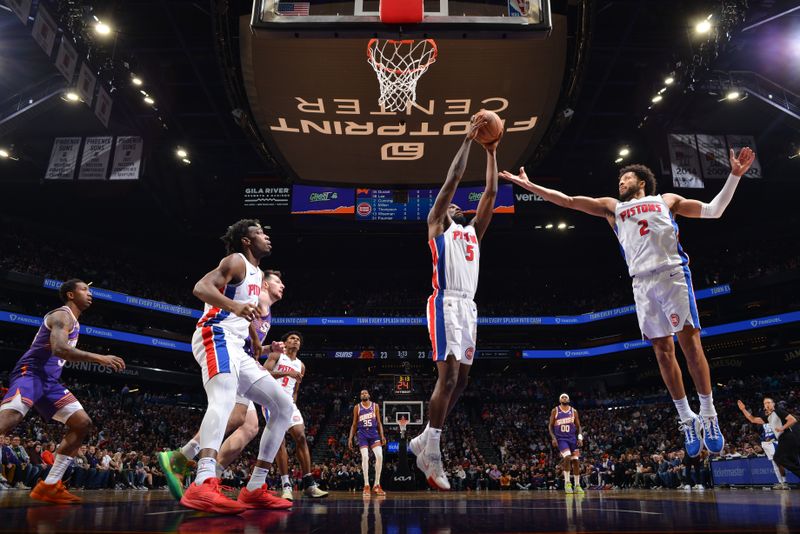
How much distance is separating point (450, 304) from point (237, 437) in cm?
230

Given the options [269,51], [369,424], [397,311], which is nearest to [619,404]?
[397,311]

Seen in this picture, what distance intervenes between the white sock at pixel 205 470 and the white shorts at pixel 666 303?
3.72 m

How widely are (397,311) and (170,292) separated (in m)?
13.5

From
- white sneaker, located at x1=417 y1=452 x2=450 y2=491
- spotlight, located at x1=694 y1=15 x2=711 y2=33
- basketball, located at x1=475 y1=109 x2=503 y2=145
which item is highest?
spotlight, located at x1=694 y1=15 x2=711 y2=33

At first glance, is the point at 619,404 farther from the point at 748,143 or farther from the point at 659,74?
the point at 659,74

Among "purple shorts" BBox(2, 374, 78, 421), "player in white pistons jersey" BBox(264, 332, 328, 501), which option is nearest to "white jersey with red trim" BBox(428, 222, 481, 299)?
"player in white pistons jersey" BBox(264, 332, 328, 501)

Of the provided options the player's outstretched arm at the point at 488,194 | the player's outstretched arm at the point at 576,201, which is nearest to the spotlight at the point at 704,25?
the player's outstretched arm at the point at 576,201

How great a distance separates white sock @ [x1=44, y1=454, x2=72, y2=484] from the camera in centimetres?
518

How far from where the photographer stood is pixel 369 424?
11.4 m

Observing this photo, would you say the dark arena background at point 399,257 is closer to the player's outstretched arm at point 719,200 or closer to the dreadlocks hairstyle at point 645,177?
the player's outstretched arm at point 719,200

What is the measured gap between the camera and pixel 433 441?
15.5 ft

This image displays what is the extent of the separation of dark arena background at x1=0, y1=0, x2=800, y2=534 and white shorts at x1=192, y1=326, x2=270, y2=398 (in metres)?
0.03

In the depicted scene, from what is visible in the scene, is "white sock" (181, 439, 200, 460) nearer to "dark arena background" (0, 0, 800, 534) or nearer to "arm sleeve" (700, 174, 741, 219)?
"dark arena background" (0, 0, 800, 534)

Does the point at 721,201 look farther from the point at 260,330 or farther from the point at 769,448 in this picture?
the point at 769,448
